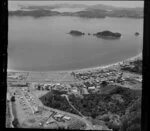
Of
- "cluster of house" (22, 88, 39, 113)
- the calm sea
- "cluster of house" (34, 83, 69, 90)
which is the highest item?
the calm sea

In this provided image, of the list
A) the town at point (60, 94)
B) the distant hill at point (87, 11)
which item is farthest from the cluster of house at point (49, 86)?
the distant hill at point (87, 11)

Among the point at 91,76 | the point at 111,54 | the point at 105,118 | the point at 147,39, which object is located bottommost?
the point at 105,118

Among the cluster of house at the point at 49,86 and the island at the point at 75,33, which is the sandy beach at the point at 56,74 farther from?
the island at the point at 75,33

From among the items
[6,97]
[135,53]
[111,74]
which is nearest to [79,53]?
[111,74]

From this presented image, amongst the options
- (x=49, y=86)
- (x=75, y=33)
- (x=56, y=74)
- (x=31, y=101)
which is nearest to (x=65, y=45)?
(x=75, y=33)

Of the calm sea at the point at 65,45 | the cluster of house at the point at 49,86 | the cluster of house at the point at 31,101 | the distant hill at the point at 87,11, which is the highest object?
the distant hill at the point at 87,11

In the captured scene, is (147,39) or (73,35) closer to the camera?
(147,39)

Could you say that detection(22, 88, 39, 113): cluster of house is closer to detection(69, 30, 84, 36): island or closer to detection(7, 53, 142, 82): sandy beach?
detection(7, 53, 142, 82): sandy beach

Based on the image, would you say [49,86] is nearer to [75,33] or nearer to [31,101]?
[31,101]

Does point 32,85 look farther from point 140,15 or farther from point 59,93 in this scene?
point 140,15

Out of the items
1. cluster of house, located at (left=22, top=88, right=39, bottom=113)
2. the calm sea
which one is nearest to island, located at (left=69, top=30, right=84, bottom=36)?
the calm sea

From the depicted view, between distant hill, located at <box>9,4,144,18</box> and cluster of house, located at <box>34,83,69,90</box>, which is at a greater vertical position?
distant hill, located at <box>9,4,144,18</box>
